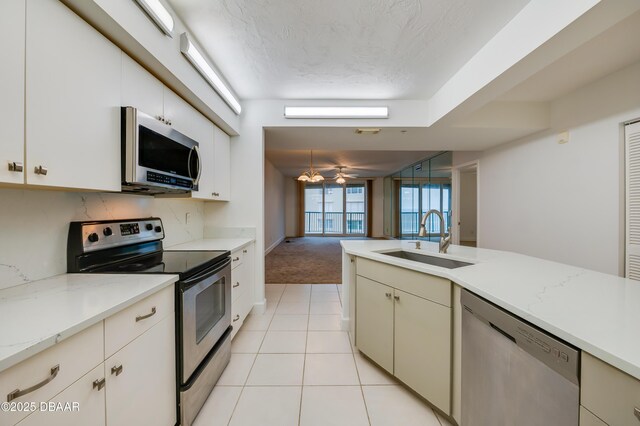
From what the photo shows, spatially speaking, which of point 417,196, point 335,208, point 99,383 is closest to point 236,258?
point 99,383

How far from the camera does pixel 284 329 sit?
7.76 feet

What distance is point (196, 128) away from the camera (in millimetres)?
2010

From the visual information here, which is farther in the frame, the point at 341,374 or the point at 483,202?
the point at 483,202

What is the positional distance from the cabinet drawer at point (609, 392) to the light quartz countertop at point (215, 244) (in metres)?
2.04

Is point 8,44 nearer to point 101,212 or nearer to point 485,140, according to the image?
point 101,212

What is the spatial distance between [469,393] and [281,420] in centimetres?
105

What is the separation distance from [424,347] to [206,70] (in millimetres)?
2530

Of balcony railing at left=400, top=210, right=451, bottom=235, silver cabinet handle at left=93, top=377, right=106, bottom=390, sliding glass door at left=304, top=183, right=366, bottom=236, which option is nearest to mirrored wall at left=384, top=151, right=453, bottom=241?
balcony railing at left=400, top=210, right=451, bottom=235

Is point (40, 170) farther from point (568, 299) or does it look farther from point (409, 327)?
point (568, 299)

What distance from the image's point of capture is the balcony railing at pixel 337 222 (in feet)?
31.2

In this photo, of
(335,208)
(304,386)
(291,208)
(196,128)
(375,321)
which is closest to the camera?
(304,386)

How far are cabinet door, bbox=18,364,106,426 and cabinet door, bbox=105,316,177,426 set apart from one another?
0.12ft

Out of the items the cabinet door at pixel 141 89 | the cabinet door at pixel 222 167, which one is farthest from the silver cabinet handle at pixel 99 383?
the cabinet door at pixel 222 167

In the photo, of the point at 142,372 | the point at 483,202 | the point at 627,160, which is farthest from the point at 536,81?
the point at 142,372
